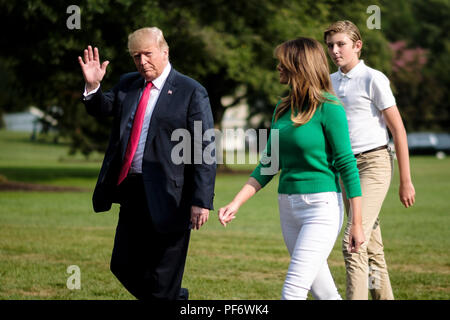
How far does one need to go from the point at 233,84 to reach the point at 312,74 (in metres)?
26.6

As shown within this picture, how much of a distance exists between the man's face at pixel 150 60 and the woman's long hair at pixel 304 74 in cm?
101

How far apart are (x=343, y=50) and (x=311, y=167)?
156 cm

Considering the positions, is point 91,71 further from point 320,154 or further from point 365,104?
point 365,104

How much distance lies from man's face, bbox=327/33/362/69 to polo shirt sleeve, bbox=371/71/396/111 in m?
0.22

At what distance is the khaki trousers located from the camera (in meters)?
4.82

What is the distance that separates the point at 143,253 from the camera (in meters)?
4.70

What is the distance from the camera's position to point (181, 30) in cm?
2136

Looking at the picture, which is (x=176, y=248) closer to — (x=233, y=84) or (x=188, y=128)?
(x=188, y=128)

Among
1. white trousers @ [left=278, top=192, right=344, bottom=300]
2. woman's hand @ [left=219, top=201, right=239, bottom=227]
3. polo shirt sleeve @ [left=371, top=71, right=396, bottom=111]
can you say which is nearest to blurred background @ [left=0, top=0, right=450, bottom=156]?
polo shirt sleeve @ [left=371, top=71, right=396, bottom=111]

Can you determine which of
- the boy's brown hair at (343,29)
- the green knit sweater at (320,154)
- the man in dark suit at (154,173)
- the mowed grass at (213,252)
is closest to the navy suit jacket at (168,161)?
the man in dark suit at (154,173)

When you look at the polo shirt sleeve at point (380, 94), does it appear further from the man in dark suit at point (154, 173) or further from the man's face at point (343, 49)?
the man in dark suit at point (154, 173)

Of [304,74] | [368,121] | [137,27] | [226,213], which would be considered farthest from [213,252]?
[137,27]

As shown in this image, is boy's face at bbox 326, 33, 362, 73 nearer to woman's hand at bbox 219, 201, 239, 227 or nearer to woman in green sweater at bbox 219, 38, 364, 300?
woman in green sweater at bbox 219, 38, 364, 300

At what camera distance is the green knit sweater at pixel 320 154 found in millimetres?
3893
